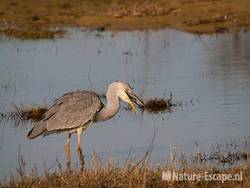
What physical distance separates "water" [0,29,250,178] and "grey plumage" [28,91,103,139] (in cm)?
48

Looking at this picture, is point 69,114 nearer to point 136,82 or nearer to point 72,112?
point 72,112

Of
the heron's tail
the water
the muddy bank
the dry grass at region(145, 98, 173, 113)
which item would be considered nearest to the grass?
the heron's tail

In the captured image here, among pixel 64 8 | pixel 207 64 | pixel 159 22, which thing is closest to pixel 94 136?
pixel 207 64

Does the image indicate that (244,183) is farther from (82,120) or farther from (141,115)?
(141,115)

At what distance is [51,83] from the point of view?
53.9 ft

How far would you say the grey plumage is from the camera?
388 inches

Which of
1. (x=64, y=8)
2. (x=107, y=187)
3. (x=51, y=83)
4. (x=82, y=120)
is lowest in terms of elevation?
(x=107, y=187)

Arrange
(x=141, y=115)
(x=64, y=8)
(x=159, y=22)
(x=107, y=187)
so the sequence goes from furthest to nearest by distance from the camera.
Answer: (x=64, y=8)
(x=159, y=22)
(x=141, y=115)
(x=107, y=187)

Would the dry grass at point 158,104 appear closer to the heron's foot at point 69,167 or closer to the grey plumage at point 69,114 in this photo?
the grey plumage at point 69,114

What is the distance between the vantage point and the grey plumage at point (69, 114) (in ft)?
32.4

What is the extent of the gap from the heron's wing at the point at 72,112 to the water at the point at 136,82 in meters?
0.56

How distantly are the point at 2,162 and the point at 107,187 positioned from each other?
297 cm

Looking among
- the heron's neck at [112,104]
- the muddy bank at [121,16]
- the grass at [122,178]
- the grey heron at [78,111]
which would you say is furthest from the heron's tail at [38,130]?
the muddy bank at [121,16]

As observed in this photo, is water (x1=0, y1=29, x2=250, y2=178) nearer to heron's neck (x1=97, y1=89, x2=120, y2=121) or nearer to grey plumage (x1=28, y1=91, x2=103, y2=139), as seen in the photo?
grey plumage (x1=28, y1=91, x2=103, y2=139)
